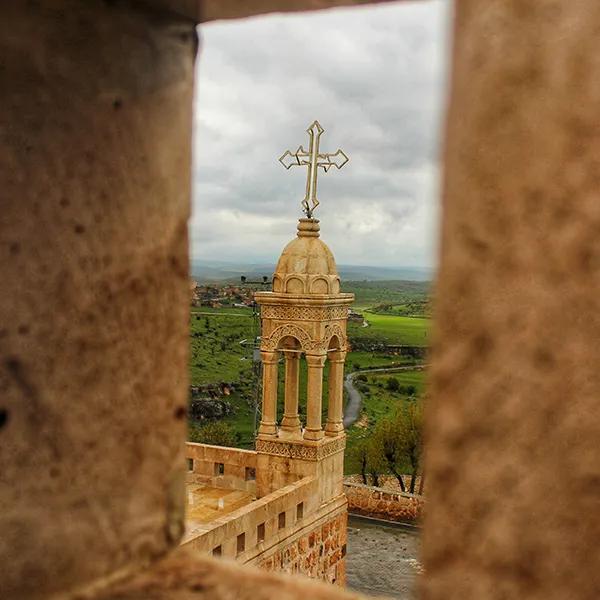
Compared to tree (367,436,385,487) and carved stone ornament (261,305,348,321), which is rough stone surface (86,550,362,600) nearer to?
carved stone ornament (261,305,348,321)

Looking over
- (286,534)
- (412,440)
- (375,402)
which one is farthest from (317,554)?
(375,402)

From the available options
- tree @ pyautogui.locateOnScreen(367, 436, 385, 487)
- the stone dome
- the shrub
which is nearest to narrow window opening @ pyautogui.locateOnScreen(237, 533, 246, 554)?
the stone dome

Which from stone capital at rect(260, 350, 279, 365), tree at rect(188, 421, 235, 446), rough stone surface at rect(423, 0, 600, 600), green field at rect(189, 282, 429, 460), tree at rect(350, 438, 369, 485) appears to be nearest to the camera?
rough stone surface at rect(423, 0, 600, 600)

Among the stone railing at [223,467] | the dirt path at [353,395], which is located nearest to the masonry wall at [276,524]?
the stone railing at [223,467]

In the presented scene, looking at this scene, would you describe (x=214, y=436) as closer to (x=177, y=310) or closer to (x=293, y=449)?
(x=293, y=449)

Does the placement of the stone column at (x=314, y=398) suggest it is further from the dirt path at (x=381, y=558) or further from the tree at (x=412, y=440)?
the tree at (x=412, y=440)

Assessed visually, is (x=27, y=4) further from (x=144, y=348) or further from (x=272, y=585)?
(x=272, y=585)

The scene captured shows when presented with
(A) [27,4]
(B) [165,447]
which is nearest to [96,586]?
(B) [165,447]
